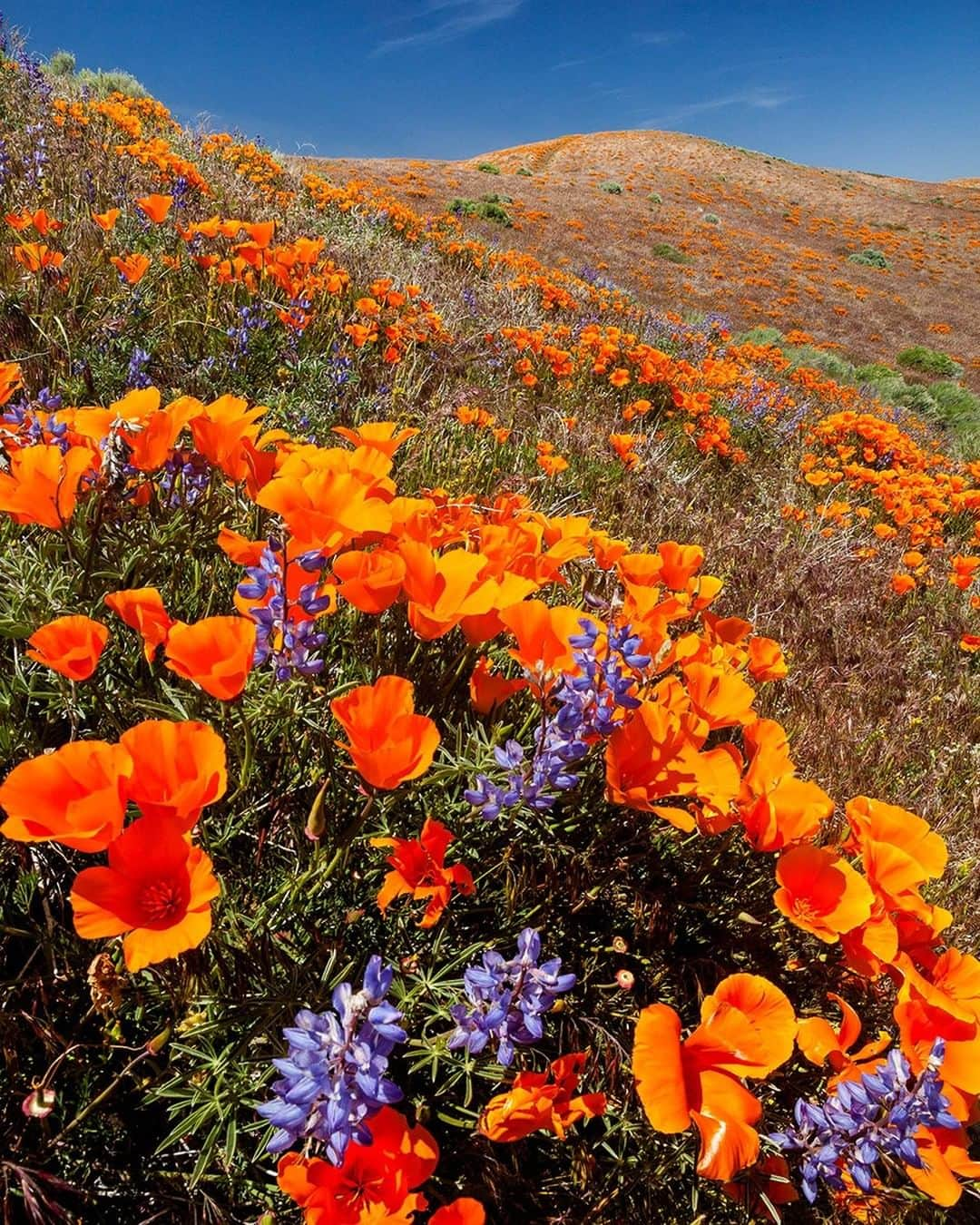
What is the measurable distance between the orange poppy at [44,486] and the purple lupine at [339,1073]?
3.45 ft

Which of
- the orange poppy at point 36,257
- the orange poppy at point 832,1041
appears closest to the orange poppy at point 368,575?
the orange poppy at point 832,1041

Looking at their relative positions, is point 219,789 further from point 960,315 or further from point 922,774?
point 960,315

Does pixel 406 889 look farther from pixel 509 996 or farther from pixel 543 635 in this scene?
pixel 543 635

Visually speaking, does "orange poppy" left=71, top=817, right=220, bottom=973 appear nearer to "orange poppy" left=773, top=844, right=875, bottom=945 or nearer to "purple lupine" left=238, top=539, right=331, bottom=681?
"purple lupine" left=238, top=539, right=331, bottom=681

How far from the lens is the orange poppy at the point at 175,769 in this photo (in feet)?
3.05

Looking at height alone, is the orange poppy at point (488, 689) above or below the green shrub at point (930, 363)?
below

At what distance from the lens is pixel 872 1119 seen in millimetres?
1122

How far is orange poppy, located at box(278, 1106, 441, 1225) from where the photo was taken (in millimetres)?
932

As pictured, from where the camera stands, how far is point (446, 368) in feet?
16.7

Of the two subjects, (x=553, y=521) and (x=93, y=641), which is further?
(x=553, y=521)

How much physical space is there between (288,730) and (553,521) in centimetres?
89

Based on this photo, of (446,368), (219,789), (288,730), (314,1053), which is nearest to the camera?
(314,1053)

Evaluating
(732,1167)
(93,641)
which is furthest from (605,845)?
(93,641)

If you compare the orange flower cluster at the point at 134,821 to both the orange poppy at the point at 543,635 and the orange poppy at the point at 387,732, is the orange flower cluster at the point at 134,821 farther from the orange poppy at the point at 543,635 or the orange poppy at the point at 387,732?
the orange poppy at the point at 543,635
